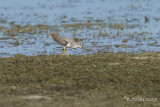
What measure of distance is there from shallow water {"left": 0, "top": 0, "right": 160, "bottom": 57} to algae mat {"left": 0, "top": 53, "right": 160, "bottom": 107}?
354 centimetres

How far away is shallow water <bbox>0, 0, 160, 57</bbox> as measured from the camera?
14500 millimetres

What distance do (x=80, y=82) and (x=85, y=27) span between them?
11374 millimetres

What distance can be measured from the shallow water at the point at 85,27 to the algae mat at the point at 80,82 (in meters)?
3.54

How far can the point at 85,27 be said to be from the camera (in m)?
19.4

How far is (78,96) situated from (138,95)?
1091mm

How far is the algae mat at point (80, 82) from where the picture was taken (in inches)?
278

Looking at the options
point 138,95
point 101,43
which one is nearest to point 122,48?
point 101,43

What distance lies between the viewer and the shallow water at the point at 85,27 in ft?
47.6

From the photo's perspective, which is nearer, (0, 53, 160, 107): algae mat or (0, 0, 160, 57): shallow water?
(0, 53, 160, 107): algae mat

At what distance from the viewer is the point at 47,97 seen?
7.23 metres

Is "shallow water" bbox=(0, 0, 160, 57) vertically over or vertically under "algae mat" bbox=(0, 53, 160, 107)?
over

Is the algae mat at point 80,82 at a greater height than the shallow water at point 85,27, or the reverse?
the shallow water at point 85,27

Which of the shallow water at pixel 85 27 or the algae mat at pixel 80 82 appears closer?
the algae mat at pixel 80 82

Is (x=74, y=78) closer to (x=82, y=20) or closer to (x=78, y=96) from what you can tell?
(x=78, y=96)
